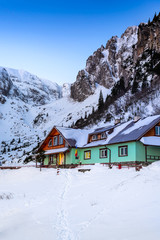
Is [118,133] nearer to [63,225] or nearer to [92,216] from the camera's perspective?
[92,216]

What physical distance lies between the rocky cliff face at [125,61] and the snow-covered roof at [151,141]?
5529 centimetres

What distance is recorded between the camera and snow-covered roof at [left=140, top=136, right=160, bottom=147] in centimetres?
2631

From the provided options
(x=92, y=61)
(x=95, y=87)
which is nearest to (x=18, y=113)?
(x=95, y=87)

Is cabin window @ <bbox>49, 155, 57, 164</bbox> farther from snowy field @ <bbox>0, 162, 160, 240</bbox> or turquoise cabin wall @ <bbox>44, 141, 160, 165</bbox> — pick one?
snowy field @ <bbox>0, 162, 160, 240</bbox>

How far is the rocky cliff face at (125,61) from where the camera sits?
9188cm

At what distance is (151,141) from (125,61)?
322 feet

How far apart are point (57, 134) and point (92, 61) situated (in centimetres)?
11883

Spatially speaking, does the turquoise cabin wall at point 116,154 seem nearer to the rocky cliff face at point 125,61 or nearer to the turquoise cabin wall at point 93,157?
the turquoise cabin wall at point 93,157

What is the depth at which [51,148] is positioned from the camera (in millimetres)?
39062

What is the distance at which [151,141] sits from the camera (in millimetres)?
26859

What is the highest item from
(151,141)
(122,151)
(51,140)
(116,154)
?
Result: (51,140)

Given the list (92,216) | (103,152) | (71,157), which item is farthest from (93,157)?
(92,216)

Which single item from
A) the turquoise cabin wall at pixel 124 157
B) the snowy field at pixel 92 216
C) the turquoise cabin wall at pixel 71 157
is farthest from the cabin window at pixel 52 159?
the snowy field at pixel 92 216

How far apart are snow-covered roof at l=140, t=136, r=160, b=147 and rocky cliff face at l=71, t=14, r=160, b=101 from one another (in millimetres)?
55290
